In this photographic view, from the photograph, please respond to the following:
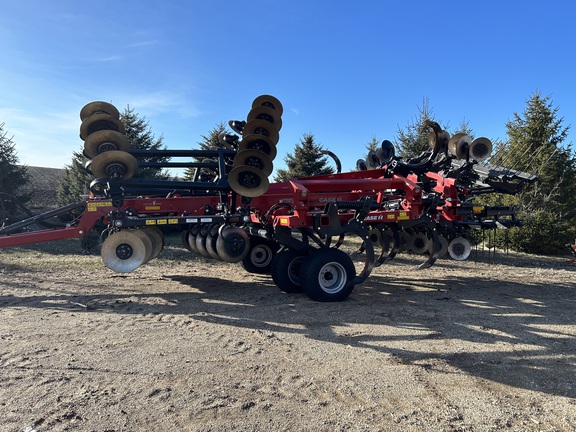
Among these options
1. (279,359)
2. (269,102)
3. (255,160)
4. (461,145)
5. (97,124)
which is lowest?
(279,359)

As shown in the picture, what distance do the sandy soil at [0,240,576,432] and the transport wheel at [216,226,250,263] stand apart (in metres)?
0.76

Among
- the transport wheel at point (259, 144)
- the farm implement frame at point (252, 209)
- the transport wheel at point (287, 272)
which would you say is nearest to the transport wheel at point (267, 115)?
the farm implement frame at point (252, 209)

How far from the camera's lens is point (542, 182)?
1645cm

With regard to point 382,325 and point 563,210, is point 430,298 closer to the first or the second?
point 382,325

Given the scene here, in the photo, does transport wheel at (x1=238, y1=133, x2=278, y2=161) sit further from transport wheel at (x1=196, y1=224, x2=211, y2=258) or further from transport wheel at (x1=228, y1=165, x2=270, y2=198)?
transport wheel at (x1=196, y1=224, x2=211, y2=258)

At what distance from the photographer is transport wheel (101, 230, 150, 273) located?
6.92 meters

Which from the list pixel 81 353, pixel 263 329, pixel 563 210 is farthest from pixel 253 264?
pixel 563 210

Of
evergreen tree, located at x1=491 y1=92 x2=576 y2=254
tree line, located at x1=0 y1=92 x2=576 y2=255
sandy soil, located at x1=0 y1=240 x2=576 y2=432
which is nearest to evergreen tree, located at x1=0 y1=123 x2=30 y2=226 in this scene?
tree line, located at x1=0 y1=92 x2=576 y2=255

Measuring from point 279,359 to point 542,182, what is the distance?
15.8 meters

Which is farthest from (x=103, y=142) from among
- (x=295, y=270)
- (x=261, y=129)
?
(x=295, y=270)

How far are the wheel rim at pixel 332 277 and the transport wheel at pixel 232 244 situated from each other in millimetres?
1359

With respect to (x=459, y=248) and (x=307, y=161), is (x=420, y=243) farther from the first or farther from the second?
(x=307, y=161)

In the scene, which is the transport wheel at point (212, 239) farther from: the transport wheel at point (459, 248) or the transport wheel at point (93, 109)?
the transport wheel at point (459, 248)

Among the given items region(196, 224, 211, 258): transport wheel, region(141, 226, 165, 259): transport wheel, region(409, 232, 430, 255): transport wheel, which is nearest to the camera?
region(196, 224, 211, 258): transport wheel
